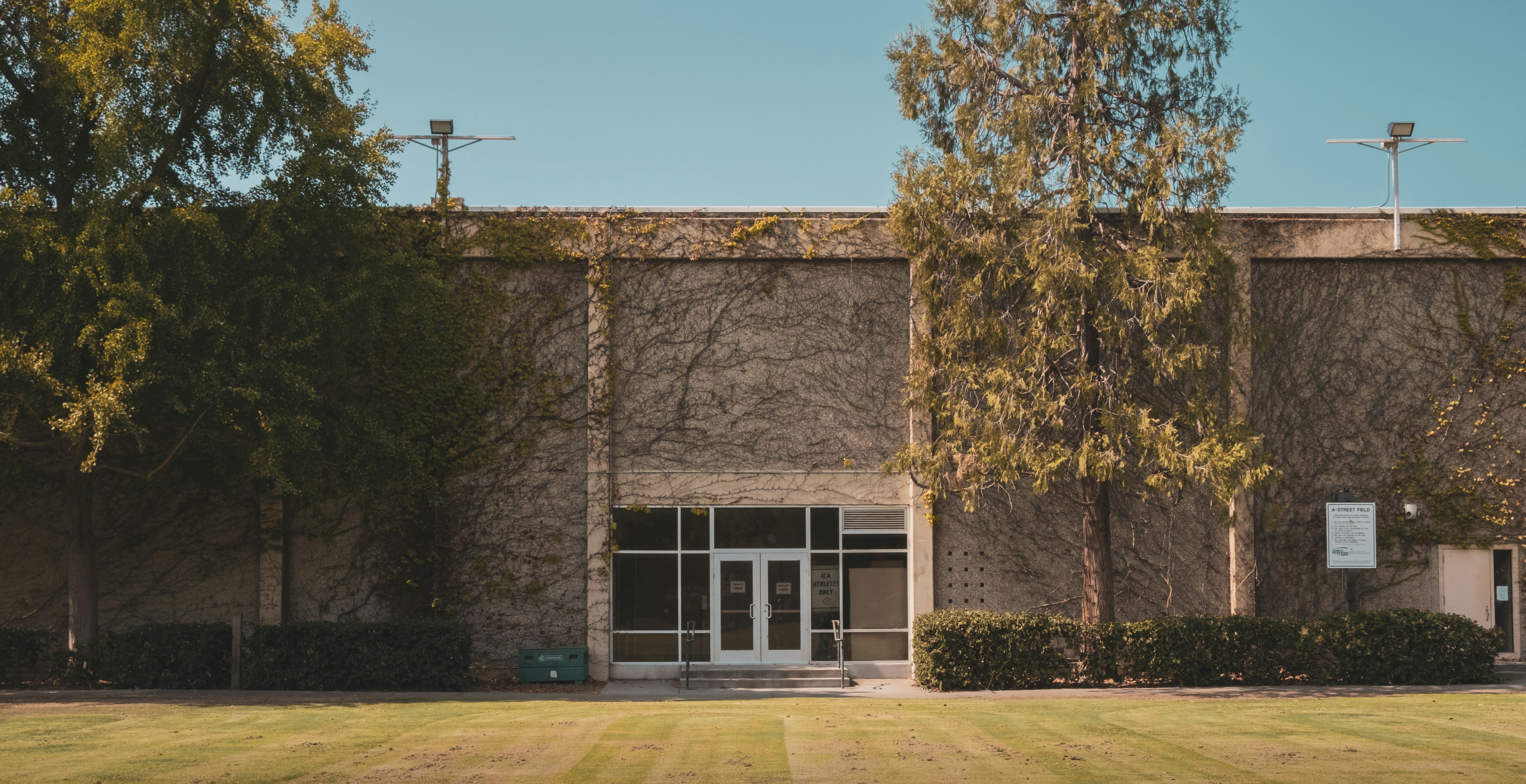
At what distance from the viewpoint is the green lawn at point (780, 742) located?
9719 mm

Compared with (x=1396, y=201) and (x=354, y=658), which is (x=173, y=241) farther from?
(x=1396, y=201)

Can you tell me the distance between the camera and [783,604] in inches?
730

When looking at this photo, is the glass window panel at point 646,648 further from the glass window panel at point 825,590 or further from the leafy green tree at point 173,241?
the leafy green tree at point 173,241

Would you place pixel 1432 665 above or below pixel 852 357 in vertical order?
below

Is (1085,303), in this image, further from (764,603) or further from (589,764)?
(589,764)

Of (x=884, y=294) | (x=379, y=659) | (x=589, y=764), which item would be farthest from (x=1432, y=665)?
(x=379, y=659)

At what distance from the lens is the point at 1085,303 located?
1666cm

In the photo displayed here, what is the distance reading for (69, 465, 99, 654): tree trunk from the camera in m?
16.5

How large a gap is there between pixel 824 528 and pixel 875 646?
2.17 metres

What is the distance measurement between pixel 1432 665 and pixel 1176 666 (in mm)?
3879

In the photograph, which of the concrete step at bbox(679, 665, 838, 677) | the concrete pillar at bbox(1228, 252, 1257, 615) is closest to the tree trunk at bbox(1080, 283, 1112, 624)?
the concrete pillar at bbox(1228, 252, 1257, 615)

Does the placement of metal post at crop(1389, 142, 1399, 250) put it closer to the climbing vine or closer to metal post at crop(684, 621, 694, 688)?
the climbing vine

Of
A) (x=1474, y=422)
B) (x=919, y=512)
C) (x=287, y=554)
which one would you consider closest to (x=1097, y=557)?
(x=919, y=512)

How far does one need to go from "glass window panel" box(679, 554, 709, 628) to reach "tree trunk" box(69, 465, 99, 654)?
8988 millimetres
